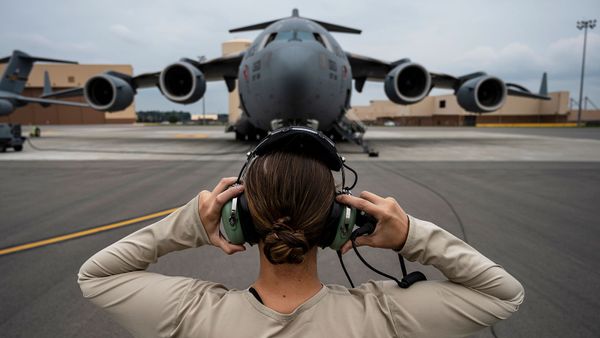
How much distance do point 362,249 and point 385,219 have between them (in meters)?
2.45

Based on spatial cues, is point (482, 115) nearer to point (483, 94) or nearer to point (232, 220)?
point (483, 94)

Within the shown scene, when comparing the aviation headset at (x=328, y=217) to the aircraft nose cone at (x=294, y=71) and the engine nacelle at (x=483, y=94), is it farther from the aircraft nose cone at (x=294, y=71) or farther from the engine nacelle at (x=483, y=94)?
the engine nacelle at (x=483, y=94)

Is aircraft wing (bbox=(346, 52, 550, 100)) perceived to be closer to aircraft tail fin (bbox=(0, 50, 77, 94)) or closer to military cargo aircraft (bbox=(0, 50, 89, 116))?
military cargo aircraft (bbox=(0, 50, 89, 116))

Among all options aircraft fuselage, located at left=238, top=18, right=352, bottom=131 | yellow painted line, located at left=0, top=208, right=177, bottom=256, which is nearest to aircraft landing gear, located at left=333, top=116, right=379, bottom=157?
aircraft fuselage, located at left=238, top=18, right=352, bottom=131

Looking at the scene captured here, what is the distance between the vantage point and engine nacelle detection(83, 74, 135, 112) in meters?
14.6

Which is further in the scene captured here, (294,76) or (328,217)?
(294,76)

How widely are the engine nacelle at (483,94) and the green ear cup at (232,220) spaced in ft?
50.4

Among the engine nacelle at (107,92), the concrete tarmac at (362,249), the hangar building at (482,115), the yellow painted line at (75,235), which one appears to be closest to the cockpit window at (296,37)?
the concrete tarmac at (362,249)

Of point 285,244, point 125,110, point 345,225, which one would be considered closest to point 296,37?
point 345,225

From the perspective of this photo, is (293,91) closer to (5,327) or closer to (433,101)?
(5,327)

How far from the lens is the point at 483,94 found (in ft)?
49.3

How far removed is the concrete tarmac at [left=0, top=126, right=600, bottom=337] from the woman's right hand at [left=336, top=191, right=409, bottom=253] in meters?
1.48

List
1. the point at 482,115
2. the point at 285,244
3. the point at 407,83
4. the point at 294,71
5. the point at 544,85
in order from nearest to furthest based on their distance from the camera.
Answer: the point at 285,244, the point at 294,71, the point at 407,83, the point at 544,85, the point at 482,115

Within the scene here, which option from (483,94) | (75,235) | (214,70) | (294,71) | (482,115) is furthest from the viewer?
(482,115)
